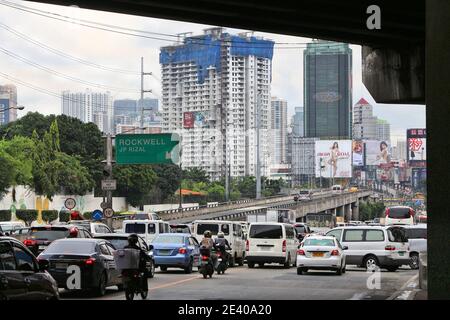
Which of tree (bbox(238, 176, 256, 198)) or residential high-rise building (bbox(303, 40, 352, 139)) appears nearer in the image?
tree (bbox(238, 176, 256, 198))

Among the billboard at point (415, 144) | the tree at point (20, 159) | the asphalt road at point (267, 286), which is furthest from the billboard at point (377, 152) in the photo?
the asphalt road at point (267, 286)

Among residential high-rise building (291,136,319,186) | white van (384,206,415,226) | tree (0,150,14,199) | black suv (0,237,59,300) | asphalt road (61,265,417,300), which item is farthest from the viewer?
residential high-rise building (291,136,319,186)

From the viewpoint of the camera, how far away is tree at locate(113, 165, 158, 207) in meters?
93.2

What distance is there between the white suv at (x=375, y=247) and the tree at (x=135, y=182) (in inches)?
2428

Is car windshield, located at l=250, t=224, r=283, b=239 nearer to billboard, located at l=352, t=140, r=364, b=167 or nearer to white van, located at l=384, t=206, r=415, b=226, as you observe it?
white van, located at l=384, t=206, r=415, b=226

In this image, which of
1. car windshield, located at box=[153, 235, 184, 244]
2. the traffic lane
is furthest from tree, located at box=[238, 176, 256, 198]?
car windshield, located at box=[153, 235, 184, 244]

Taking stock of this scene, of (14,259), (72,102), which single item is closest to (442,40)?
(14,259)

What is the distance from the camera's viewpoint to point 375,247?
32.4 meters

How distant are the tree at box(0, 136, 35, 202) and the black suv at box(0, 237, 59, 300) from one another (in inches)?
2262

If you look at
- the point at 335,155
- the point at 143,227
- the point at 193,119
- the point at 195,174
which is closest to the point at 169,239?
the point at 143,227

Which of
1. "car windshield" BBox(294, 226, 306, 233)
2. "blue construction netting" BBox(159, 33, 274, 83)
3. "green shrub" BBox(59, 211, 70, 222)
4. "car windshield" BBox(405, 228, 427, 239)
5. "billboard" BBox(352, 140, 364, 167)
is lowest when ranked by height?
"green shrub" BBox(59, 211, 70, 222)

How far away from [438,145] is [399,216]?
44.0m

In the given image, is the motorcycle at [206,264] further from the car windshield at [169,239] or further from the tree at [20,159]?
the tree at [20,159]
